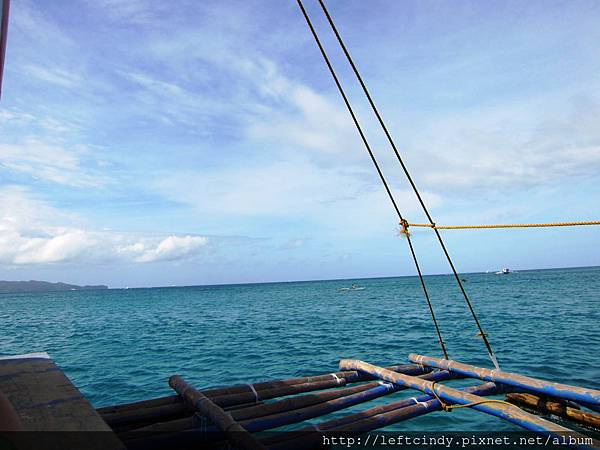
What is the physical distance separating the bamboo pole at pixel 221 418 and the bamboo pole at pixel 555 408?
7.36 metres

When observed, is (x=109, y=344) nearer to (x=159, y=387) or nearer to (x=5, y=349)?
(x=5, y=349)

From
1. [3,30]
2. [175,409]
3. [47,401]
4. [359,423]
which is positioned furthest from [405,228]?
[3,30]

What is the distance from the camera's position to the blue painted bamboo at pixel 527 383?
19.9 ft

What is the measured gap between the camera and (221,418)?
197 inches

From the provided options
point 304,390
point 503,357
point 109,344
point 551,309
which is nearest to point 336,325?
point 503,357

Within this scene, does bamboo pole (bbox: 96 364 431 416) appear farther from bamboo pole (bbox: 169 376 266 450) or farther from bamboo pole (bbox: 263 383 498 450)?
bamboo pole (bbox: 263 383 498 450)

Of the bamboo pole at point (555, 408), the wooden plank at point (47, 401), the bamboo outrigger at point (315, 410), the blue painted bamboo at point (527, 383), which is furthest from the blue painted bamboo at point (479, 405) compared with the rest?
the wooden plank at point (47, 401)

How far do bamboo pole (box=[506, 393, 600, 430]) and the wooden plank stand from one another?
9077mm

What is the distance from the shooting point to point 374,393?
288 inches

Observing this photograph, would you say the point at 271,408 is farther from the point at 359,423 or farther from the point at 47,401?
the point at 47,401

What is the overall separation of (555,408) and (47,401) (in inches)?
381

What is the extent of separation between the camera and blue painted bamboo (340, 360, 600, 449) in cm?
508

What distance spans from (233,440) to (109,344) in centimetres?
2762

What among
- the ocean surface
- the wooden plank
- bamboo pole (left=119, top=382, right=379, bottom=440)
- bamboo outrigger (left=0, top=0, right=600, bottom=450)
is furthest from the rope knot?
the wooden plank
